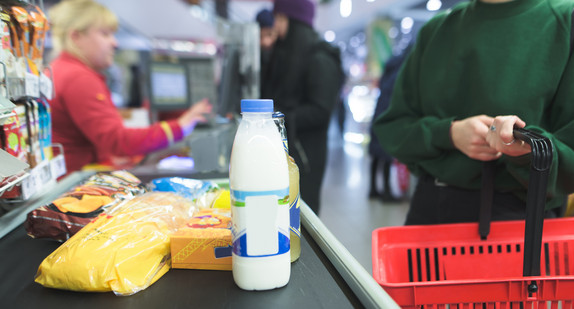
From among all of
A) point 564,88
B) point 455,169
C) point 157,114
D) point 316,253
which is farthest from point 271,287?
point 157,114

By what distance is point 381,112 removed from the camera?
13.5 feet

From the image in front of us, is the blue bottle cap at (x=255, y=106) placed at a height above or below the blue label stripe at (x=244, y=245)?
above

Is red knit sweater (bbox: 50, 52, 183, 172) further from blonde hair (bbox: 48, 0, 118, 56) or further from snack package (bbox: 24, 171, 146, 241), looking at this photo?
snack package (bbox: 24, 171, 146, 241)

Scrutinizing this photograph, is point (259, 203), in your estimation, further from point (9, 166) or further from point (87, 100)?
point (87, 100)

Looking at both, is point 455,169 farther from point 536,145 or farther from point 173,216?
point 173,216

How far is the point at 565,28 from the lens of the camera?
0.99 metres

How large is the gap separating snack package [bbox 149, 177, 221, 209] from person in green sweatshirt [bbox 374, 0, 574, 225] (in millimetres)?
613

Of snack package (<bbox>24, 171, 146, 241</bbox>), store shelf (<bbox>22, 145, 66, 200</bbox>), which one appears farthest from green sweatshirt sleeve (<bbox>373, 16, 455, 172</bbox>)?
store shelf (<bbox>22, 145, 66, 200</bbox>)

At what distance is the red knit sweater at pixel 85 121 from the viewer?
1.84 m

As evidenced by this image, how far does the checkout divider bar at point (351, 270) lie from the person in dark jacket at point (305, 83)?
1337 mm

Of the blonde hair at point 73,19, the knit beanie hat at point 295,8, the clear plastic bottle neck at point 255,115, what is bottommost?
the clear plastic bottle neck at point 255,115

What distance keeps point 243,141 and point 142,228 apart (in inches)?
11.6

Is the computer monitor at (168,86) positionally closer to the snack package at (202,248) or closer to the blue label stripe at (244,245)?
the snack package at (202,248)

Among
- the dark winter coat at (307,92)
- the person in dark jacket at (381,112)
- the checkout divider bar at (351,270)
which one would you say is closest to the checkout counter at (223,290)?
the checkout divider bar at (351,270)
